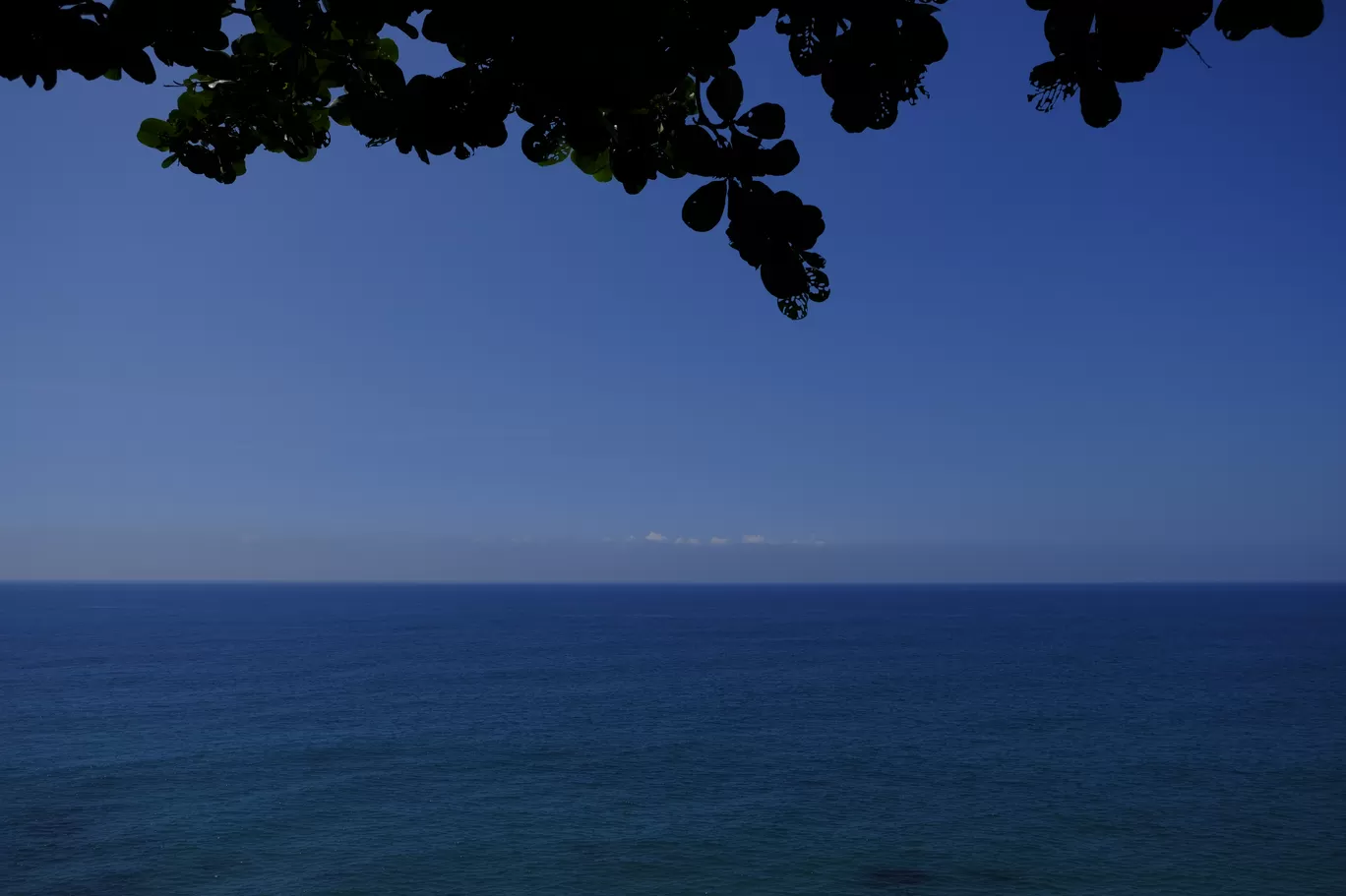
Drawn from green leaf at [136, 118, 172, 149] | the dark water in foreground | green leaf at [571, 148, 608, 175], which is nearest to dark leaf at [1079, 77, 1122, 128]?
green leaf at [571, 148, 608, 175]

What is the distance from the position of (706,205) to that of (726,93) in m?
0.38

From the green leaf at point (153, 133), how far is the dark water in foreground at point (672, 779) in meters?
42.4

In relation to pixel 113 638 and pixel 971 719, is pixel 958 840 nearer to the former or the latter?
pixel 971 719

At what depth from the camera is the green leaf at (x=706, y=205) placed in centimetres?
271

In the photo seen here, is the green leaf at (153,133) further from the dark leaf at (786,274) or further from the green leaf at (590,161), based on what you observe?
the dark leaf at (786,274)

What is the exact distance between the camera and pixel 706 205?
272cm

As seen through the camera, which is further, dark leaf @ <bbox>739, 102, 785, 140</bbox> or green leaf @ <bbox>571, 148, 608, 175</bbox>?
green leaf @ <bbox>571, 148, 608, 175</bbox>

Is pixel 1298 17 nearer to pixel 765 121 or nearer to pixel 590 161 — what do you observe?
pixel 765 121

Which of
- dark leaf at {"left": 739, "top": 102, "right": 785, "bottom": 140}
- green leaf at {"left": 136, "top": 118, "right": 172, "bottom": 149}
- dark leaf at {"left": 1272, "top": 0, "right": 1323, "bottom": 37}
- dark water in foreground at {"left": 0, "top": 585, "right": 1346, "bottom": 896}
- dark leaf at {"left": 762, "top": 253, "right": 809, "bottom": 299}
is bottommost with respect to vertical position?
dark water in foreground at {"left": 0, "top": 585, "right": 1346, "bottom": 896}

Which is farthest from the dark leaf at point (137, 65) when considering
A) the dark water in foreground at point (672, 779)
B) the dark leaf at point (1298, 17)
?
the dark water in foreground at point (672, 779)

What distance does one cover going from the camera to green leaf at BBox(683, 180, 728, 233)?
2.71m

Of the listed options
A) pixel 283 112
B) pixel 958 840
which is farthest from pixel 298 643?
pixel 283 112

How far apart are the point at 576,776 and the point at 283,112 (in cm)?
6026

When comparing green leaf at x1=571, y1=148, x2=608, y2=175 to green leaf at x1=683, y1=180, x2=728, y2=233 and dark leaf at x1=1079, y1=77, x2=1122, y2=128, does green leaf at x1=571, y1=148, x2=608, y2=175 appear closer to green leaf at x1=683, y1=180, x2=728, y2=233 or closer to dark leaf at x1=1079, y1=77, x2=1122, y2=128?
green leaf at x1=683, y1=180, x2=728, y2=233
